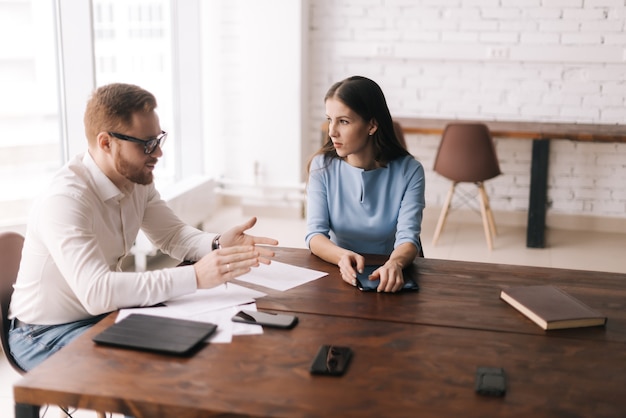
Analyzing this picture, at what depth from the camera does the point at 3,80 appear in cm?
338

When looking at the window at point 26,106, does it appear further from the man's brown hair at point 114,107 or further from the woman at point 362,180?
the woman at point 362,180

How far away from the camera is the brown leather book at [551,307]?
1.74m

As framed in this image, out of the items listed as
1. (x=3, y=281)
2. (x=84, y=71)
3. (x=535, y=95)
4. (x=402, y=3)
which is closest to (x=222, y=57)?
(x=402, y=3)

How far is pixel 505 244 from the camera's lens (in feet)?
16.4

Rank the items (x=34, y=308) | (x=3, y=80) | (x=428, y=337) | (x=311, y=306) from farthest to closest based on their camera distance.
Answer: (x=3, y=80) → (x=34, y=308) → (x=311, y=306) → (x=428, y=337)

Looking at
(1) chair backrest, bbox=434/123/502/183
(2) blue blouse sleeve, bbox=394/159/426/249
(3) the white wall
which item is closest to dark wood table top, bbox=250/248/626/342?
(2) blue blouse sleeve, bbox=394/159/426/249

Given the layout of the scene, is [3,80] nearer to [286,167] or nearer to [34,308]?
[34,308]

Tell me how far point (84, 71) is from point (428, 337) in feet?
9.02

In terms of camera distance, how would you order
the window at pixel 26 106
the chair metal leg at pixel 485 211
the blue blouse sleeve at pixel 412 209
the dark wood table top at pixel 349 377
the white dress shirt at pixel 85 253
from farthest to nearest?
the chair metal leg at pixel 485 211 → the window at pixel 26 106 → the blue blouse sleeve at pixel 412 209 → the white dress shirt at pixel 85 253 → the dark wood table top at pixel 349 377

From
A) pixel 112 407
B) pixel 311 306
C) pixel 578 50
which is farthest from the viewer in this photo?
pixel 578 50

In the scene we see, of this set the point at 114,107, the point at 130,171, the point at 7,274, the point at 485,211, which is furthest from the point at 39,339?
the point at 485,211

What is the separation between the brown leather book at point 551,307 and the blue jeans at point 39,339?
3.83 feet

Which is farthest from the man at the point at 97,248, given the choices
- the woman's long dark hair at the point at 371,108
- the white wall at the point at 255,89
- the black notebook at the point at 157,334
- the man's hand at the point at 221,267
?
the white wall at the point at 255,89

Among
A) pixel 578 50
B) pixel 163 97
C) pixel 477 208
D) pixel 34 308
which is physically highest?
pixel 578 50
